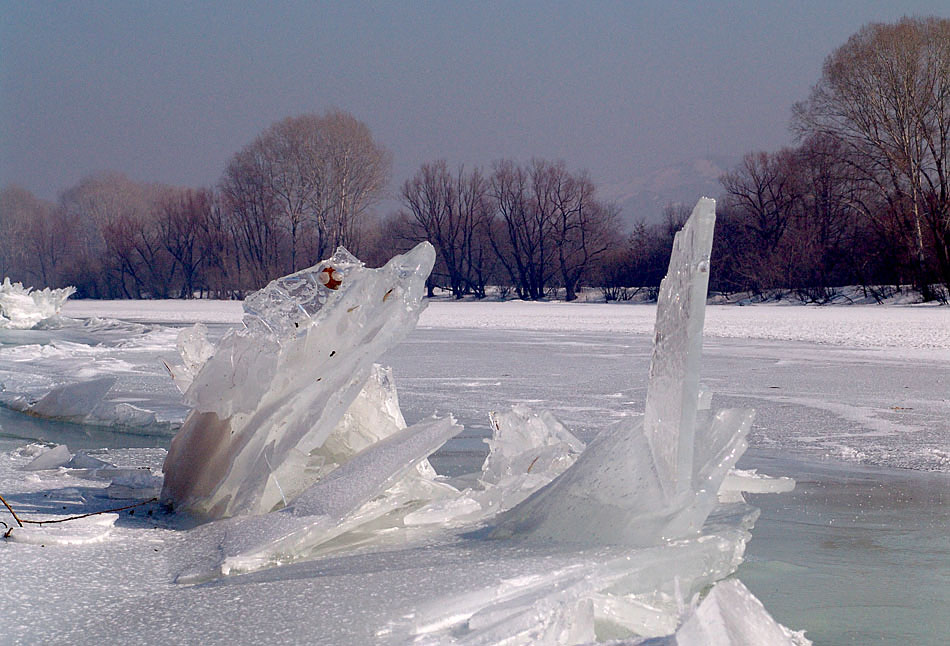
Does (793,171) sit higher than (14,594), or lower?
higher

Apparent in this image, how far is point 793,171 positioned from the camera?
3725cm

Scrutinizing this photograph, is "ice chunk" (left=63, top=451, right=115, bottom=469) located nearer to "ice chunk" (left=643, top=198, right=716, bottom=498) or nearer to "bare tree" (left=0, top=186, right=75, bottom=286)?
"ice chunk" (left=643, top=198, right=716, bottom=498)

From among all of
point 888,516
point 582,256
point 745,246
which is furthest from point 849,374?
point 582,256

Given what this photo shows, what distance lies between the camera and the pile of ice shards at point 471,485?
4.86 feet

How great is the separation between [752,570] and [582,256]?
140ft

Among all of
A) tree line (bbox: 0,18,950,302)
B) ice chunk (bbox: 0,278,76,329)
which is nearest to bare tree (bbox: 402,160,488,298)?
tree line (bbox: 0,18,950,302)

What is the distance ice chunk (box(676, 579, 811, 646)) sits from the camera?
49.3 inches

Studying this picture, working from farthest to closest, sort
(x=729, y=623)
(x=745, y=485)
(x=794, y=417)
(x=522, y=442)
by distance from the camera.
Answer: (x=794, y=417), (x=522, y=442), (x=745, y=485), (x=729, y=623)

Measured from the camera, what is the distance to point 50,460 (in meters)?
3.11

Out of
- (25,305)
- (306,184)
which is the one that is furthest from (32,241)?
(25,305)

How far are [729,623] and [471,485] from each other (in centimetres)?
152

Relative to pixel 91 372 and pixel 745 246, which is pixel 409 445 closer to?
pixel 91 372

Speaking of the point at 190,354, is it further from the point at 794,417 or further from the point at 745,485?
the point at 794,417

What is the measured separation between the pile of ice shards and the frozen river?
0.66 feet
